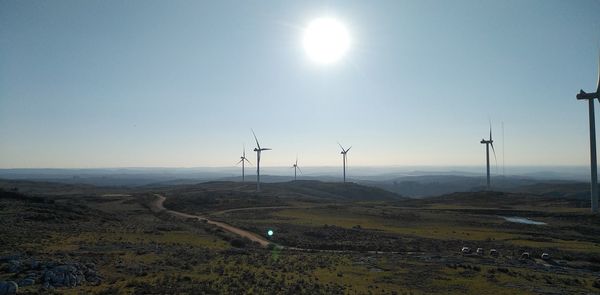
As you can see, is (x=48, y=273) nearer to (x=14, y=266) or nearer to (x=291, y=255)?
(x=14, y=266)

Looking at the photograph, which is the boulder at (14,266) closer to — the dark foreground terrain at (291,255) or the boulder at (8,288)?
the dark foreground terrain at (291,255)

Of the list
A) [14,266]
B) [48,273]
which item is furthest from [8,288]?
[14,266]

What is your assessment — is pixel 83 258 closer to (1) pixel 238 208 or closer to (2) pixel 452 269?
(2) pixel 452 269

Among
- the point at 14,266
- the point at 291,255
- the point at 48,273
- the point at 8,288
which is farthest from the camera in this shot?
the point at 291,255

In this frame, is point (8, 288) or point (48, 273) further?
point (48, 273)

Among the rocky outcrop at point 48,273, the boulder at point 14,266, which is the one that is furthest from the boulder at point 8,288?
the boulder at point 14,266

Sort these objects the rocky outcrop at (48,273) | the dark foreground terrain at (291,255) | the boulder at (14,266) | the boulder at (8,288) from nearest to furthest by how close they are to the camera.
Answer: the boulder at (8,288)
the rocky outcrop at (48,273)
the boulder at (14,266)
the dark foreground terrain at (291,255)

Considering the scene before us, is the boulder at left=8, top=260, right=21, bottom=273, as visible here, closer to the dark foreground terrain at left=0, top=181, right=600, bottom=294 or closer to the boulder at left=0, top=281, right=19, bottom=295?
the dark foreground terrain at left=0, top=181, right=600, bottom=294

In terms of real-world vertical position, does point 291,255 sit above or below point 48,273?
below
